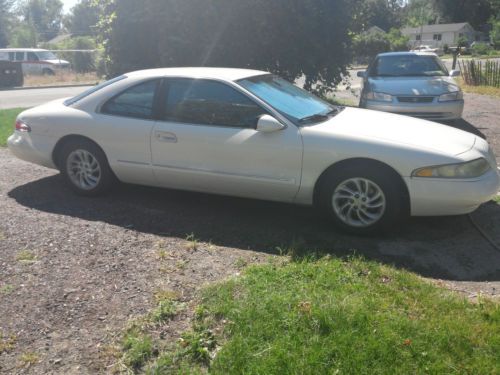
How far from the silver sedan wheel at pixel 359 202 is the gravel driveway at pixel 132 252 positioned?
0.58ft

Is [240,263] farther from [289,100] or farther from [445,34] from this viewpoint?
[445,34]

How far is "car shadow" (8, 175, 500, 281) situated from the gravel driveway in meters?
0.01

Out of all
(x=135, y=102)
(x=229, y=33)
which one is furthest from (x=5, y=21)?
(x=135, y=102)

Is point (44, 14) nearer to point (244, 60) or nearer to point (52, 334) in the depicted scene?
point (244, 60)

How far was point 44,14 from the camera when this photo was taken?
112 metres

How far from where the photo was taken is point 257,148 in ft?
15.5

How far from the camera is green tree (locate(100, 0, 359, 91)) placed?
1066 cm

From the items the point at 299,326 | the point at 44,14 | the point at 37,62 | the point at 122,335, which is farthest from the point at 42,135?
the point at 44,14

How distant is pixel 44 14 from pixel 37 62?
3679 inches

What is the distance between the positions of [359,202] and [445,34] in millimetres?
86924

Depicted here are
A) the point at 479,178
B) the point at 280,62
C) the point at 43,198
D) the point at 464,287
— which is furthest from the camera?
the point at 280,62

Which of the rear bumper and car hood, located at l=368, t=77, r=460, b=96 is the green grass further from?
car hood, located at l=368, t=77, r=460, b=96

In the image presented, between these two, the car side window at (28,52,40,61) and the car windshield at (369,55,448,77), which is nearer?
the car windshield at (369,55,448,77)

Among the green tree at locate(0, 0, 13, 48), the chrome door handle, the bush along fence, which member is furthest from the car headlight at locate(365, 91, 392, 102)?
the green tree at locate(0, 0, 13, 48)
